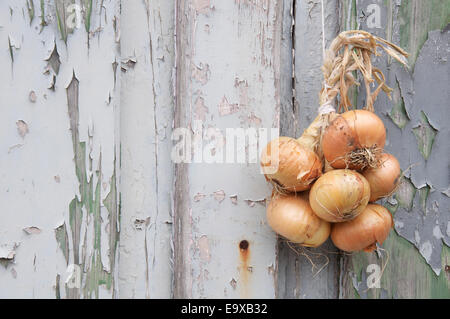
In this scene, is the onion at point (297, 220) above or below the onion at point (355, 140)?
below

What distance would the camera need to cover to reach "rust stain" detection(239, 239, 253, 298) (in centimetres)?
72

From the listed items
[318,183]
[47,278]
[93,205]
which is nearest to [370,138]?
[318,183]

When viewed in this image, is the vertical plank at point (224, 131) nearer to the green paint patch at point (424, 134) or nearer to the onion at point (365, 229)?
the onion at point (365, 229)

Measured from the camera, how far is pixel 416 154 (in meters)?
0.75

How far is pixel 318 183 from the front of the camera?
602mm

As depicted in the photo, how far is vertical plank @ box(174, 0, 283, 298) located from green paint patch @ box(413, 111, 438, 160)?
275mm

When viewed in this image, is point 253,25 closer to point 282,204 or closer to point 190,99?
point 190,99

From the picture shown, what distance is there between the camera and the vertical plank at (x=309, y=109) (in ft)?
2.45

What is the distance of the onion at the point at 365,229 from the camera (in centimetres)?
62

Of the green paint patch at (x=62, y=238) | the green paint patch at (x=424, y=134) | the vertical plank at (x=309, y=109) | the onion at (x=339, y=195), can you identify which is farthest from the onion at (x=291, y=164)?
the green paint patch at (x=62, y=238)

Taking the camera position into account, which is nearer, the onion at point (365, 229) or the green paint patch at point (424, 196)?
the onion at point (365, 229)

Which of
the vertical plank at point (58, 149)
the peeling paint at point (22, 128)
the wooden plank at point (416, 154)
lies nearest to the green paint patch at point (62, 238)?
the vertical plank at point (58, 149)

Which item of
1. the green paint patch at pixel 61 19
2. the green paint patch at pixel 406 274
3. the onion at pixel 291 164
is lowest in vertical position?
the green paint patch at pixel 406 274

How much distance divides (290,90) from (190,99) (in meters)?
0.19
